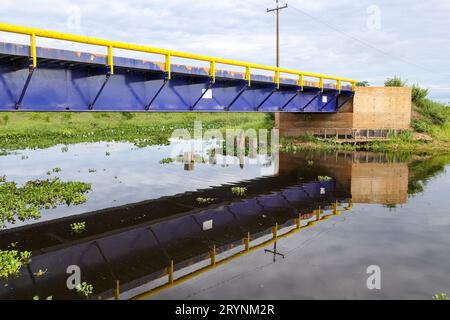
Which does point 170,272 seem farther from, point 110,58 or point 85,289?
point 110,58

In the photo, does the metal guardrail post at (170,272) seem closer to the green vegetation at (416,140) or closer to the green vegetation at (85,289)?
the green vegetation at (85,289)

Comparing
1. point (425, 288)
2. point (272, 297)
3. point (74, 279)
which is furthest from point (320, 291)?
point (74, 279)

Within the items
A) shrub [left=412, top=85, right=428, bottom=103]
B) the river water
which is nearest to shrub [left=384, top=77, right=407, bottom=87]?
shrub [left=412, top=85, right=428, bottom=103]

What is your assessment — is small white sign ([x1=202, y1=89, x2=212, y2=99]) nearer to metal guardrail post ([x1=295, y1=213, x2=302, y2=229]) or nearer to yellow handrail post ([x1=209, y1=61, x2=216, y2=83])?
yellow handrail post ([x1=209, y1=61, x2=216, y2=83])

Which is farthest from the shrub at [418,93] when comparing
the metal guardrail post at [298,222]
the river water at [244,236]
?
the metal guardrail post at [298,222]

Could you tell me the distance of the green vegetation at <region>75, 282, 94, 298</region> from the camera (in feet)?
20.8

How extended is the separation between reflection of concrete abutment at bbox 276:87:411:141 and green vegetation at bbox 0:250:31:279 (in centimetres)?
2564

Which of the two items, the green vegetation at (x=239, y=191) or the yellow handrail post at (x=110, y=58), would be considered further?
the green vegetation at (x=239, y=191)

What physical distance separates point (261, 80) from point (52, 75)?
35.6ft

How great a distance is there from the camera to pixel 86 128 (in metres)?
48.3

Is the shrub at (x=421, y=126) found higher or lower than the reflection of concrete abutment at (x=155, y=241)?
higher

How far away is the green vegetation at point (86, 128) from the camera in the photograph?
109ft

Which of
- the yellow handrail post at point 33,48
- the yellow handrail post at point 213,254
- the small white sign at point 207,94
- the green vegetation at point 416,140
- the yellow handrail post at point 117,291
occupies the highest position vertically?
the yellow handrail post at point 33,48
